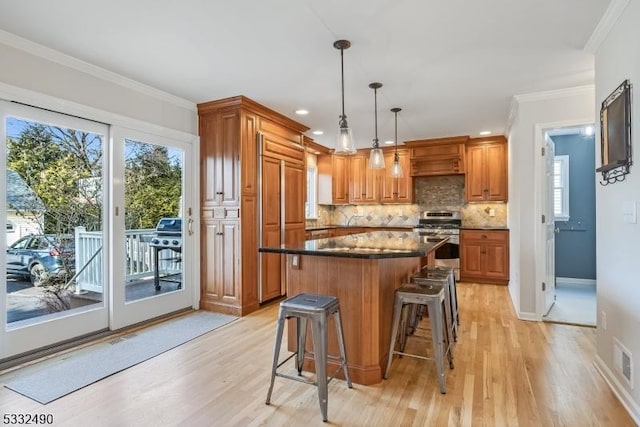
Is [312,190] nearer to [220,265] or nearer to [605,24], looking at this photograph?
[220,265]

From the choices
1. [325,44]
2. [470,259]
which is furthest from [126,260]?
[470,259]

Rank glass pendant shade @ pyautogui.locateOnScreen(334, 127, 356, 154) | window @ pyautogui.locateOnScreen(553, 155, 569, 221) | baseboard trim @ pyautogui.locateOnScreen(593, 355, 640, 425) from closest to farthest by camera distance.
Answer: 1. baseboard trim @ pyautogui.locateOnScreen(593, 355, 640, 425)
2. glass pendant shade @ pyautogui.locateOnScreen(334, 127, 356, 154)
3. window @ pyautogui.locateOnScreen(553, 155, 569, 221)

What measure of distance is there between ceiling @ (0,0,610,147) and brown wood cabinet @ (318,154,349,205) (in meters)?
3.01

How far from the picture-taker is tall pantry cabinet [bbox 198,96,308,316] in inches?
153

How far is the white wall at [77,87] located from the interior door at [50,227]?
0.15m

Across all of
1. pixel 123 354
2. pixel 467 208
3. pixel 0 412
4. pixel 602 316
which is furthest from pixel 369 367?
pixel 467 208

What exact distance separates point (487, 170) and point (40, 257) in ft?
19.7

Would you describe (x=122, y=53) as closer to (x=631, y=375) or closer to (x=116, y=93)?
(x=116, y=93)

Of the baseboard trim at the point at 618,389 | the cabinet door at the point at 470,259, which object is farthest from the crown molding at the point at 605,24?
the cabinet door at the point at 470,259

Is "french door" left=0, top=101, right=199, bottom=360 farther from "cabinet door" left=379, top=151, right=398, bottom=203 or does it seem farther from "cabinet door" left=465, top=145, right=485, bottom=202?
"cabinet door" left=465, top=145, right=485, bottom=202

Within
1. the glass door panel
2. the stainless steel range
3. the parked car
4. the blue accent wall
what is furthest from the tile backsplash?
the parked car

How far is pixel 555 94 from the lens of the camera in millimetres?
3623

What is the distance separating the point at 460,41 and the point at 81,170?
3378mm

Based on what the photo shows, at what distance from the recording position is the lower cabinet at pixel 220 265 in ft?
12.8
